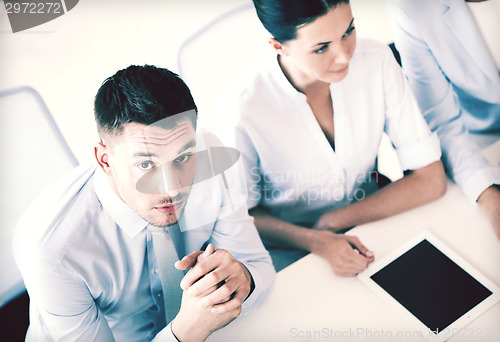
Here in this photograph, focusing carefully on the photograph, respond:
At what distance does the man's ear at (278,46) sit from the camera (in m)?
0.80

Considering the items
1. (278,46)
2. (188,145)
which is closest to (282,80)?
(278,46)

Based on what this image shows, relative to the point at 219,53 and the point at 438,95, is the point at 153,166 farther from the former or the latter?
the point at 438,95

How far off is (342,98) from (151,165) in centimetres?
48

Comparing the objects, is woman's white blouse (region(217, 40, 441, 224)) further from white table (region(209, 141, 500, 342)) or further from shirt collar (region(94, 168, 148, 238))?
shirt collar (region(94, 168, 148, 238))

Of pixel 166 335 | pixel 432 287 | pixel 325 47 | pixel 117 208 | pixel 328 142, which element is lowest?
pixel 432 287

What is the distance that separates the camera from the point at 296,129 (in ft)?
3.10

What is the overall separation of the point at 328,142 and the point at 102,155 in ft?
1.62

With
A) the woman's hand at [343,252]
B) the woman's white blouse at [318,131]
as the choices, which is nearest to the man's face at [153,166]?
the woman's white blouse at [318,131]

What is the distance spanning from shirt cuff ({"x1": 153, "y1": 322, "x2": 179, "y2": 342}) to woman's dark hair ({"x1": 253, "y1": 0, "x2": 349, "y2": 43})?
0.53m

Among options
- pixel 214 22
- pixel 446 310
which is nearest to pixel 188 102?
pixel 214 22

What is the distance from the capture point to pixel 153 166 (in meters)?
0.63

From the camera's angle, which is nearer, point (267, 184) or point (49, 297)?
point (49, 297)

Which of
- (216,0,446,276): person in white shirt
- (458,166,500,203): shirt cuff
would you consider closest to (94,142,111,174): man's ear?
(216,0,446,276): person in white shirt

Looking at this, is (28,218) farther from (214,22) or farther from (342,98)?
(342,98)
